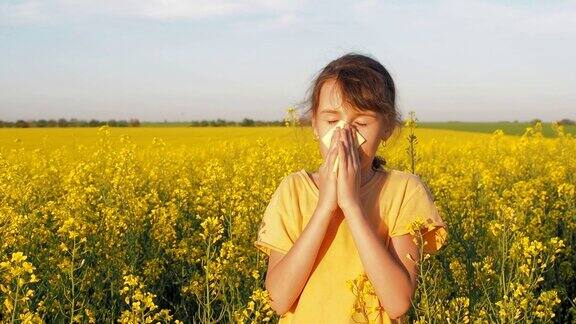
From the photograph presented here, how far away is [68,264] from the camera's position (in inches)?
131

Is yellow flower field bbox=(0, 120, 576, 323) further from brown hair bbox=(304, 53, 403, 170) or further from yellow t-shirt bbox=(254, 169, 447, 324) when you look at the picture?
brown hair bbox=(304, 53, 403, 170)

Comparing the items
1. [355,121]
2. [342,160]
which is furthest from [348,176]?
[355,121]

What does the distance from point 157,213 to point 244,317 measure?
202 cm

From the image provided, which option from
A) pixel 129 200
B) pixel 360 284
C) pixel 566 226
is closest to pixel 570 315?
pixel 566 226

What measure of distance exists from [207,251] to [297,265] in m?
0.91

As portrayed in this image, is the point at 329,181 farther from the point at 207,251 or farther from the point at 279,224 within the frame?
the point at 207,251

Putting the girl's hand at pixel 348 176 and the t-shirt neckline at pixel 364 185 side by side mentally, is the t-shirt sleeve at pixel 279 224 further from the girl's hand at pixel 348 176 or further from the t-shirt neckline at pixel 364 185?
the girl's hand at pixel 348 176

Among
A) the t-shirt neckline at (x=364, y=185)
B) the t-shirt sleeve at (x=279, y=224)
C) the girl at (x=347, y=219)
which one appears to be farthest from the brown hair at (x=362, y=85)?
the t-shirt sleeve at (x=279, y=224)

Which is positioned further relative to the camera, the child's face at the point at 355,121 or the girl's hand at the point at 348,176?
the child's face at the point at 355,121

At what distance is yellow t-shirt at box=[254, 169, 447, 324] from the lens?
5.83 ft

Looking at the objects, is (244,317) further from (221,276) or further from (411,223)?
(411,223)

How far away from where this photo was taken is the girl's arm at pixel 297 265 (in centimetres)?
164

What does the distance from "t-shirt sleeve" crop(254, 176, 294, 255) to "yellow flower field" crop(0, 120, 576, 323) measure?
203mm

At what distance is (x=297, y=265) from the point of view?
168 cm
